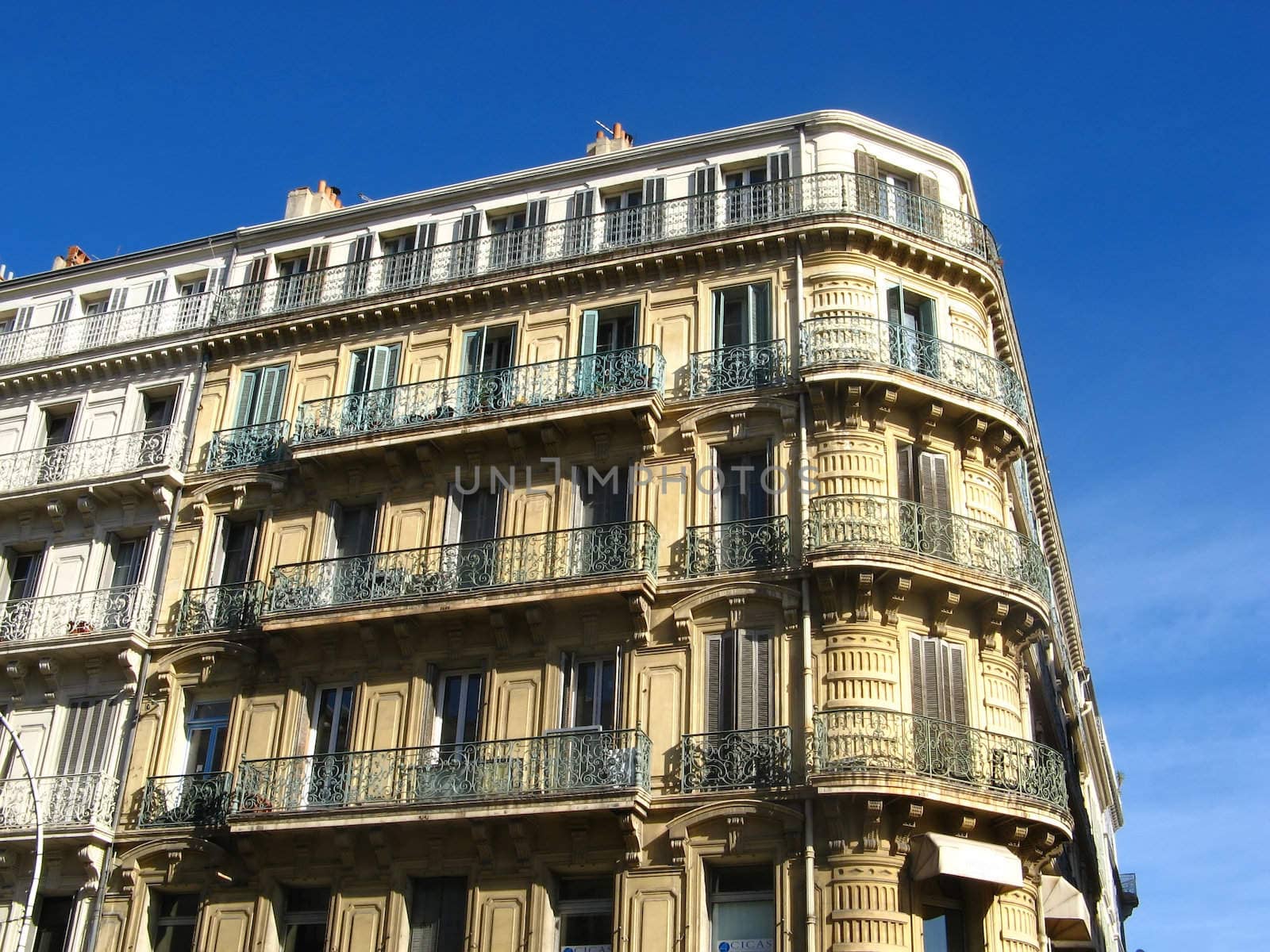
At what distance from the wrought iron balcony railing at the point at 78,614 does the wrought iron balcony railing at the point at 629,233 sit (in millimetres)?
6189

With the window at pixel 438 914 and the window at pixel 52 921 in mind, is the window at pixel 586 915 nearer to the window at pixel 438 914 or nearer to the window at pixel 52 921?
the window at pixel 438 914

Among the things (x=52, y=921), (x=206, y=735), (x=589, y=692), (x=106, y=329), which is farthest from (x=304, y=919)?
(x=106, y=329)

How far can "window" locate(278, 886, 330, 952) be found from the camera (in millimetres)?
22625

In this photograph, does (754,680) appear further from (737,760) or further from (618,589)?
(618,589)

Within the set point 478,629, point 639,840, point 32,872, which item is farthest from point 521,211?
point 32,872

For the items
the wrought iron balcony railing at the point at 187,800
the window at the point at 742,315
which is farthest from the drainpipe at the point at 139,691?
the window at the point at 742,315

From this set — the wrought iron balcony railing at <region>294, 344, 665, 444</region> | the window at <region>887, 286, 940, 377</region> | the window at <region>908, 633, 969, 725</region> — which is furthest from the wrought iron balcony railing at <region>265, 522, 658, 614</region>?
the window at <region>887, 286, 940, 377</region>

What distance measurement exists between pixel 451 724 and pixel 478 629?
1.62 metres

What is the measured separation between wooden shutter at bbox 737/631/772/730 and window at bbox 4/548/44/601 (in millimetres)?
14722

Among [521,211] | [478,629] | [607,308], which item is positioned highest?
[521,211]

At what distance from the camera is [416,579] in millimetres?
24016

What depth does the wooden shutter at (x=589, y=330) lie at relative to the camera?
25.5 meters

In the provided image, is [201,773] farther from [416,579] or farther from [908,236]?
[908,236]

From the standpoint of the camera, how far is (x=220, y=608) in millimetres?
25609
